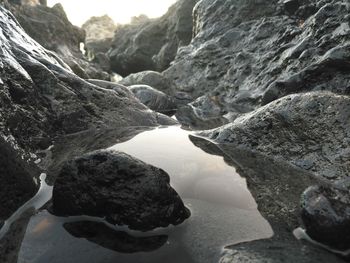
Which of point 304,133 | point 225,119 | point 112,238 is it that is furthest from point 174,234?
point 225,119

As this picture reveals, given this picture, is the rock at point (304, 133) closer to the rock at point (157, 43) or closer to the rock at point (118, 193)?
the rock at point (118, 193)

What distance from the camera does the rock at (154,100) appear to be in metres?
10.1

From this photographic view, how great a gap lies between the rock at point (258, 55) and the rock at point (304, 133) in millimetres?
1594

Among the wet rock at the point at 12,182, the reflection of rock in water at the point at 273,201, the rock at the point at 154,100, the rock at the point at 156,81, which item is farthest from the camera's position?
the rock at the point at 156,81

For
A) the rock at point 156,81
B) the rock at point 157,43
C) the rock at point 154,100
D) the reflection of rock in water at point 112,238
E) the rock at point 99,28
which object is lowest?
the reflection of rock in water at point 112,238

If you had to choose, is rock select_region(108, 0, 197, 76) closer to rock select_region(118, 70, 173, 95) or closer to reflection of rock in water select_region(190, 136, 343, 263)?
rock select_region(118, 70, 173, 95)

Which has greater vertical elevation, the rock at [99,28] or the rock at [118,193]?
the rock at [99,28]

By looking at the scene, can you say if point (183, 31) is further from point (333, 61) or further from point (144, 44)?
point (333, 61)

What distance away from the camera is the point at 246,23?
11820mm

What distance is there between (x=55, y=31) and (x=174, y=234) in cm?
1899

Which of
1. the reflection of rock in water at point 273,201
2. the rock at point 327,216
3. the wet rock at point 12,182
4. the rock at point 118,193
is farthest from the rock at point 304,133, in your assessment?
the wet rock at point 12,182

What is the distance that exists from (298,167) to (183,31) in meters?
15.5

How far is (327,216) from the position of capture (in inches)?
118

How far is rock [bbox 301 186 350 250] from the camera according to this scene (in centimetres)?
296
